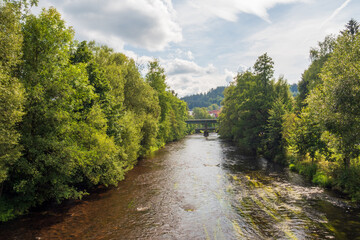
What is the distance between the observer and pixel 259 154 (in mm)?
42625

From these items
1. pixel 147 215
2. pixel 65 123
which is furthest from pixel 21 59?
pixel 147 215

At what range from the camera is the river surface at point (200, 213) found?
1367 centimetres

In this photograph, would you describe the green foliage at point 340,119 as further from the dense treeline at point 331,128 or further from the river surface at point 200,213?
the river surface at point 200,213

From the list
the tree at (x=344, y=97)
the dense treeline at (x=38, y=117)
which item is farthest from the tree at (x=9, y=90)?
the tree at (x=344, y=97)

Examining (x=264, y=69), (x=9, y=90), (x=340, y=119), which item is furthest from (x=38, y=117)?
(x=264, y=69)

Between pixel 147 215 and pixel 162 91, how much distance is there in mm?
43970

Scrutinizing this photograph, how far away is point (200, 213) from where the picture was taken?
16.8 m

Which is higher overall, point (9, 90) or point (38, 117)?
point (9, 90)

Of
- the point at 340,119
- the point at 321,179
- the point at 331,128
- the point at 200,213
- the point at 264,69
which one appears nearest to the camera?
the point at 200,213

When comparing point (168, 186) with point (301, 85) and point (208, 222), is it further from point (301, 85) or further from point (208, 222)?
point (301, 85)

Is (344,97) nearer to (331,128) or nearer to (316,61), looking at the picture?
(331,128)

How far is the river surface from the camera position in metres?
13.7

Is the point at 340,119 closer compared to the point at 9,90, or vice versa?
the point at 9,90

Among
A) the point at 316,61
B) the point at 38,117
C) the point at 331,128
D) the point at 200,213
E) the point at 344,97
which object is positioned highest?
the point at 316,61
